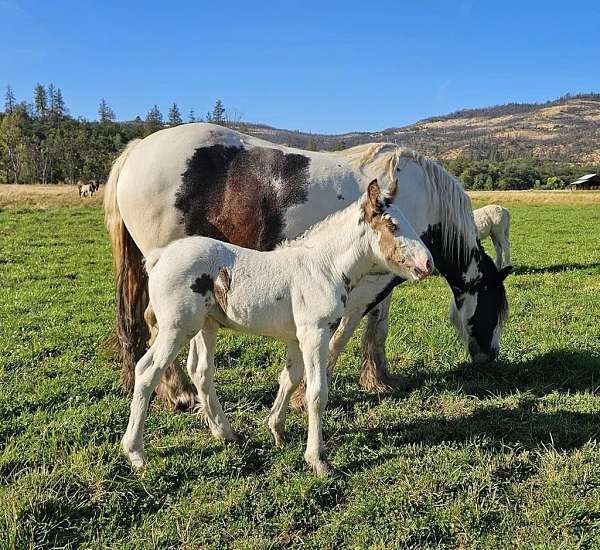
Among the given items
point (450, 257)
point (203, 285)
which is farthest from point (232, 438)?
point (450, 257)

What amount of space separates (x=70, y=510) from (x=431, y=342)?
4771 mm

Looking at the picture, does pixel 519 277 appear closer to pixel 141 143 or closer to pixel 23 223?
pixel 141 143

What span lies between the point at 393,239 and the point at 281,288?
0.88 m

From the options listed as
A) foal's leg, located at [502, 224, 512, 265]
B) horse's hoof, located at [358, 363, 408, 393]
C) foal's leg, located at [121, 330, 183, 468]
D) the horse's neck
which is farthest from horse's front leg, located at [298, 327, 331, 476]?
foal's leg, located at [502, 224, 512, 265]

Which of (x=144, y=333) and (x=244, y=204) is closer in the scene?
(x=244, y=204)

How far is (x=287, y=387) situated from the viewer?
414cm

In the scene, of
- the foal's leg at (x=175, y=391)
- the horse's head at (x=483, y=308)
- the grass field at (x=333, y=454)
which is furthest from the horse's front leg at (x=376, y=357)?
the foal's leg at (x=175, y=391)

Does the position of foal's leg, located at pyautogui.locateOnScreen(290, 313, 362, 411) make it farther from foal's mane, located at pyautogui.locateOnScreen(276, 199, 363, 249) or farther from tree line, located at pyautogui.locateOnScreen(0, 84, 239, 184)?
tree line, located at pyautogui.locateOnScreen(0, 84, 239, 184)

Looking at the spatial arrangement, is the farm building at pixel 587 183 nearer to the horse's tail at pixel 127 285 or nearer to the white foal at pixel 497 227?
the white foal at pixel 497 227

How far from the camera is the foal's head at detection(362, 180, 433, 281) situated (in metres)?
3.52

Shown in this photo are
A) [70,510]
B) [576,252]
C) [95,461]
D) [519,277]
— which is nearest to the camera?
[70,510]

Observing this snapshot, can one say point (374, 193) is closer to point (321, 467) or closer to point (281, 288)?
point (281, 288)

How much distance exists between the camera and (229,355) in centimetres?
636

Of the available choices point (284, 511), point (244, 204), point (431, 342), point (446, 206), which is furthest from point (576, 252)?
point (284, 511)
